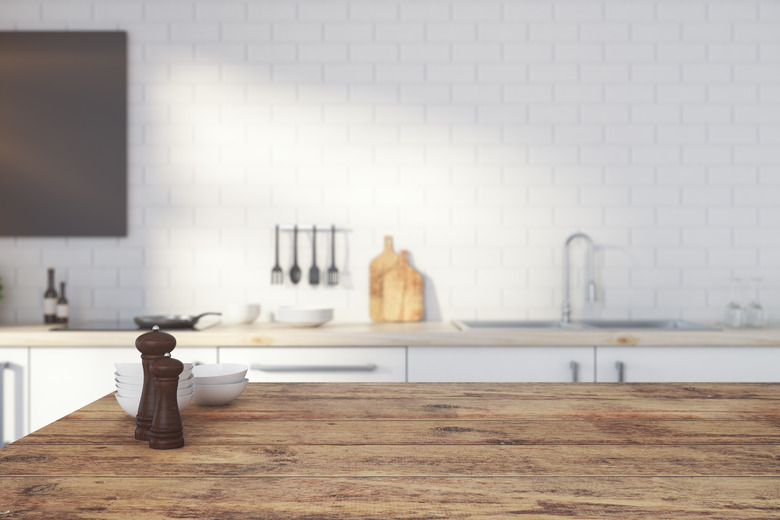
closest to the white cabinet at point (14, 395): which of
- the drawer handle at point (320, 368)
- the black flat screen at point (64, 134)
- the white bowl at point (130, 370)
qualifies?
the black flat screen at point (64, 134)

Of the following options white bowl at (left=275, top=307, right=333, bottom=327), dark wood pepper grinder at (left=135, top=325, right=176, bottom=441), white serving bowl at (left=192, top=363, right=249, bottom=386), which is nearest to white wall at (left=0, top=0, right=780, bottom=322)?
white bowl at (left=275, top=307, right=333, bottom=327)

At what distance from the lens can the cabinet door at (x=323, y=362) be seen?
2635 mm

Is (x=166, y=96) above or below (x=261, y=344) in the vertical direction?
above

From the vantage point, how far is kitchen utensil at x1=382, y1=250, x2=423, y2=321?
3.22 m

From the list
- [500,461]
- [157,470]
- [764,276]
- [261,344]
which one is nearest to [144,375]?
[157,470]

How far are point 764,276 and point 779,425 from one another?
2.56m

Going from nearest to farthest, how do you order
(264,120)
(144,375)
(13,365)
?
(144,375) < (13,365) < (264,120)

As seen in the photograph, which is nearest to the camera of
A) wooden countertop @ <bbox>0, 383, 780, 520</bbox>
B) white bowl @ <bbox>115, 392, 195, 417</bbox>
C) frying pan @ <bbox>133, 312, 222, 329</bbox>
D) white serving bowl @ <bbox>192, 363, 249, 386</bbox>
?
wooden countertop @ <bbox>0, 383, 780, 520</bbox>

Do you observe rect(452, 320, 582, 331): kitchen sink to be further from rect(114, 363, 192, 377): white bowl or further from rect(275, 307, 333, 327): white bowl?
rect(114, 363, 192, 377): white bowl

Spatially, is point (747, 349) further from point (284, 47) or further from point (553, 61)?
point (284, 47)

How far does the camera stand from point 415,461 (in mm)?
946

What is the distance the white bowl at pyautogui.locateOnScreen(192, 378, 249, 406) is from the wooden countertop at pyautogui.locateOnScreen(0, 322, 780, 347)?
4.45 ft

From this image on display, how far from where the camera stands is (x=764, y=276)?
3.30 m

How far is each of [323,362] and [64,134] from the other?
2.08 m
